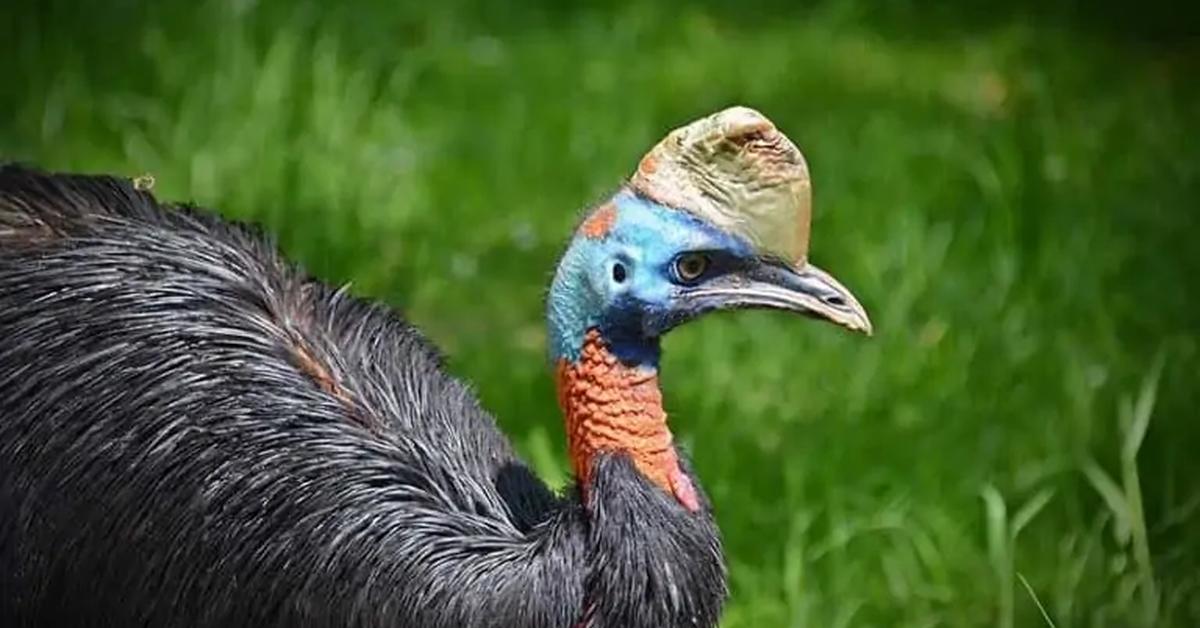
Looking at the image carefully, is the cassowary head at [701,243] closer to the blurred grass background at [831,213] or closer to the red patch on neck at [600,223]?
the red patch on neck at [600,223]

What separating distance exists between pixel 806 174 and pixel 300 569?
699 mm

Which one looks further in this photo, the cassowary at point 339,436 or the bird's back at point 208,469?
the bird's back at point 208,469

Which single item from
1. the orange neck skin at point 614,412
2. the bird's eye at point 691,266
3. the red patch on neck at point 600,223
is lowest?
the orange neck skin at point 614,412

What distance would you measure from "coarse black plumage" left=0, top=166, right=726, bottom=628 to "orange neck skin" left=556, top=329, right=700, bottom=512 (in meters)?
0.02

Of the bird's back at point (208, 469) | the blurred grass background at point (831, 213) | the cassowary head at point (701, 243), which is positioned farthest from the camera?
the blurred grass background at point (831, 213)

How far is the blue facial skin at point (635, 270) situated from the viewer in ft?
8.77

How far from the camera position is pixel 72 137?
503 cm

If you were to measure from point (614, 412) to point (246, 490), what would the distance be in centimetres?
43

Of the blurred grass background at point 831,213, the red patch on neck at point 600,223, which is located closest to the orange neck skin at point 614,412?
the red patch on neck at point 600,223

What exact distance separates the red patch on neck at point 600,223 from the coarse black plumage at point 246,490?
241mm

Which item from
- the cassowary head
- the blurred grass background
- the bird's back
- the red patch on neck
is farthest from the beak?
the blurred grass background

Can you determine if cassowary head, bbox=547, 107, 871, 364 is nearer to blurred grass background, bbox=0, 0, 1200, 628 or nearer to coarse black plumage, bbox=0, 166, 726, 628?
coarse black plumage, bbox=0, 166, 726, 628

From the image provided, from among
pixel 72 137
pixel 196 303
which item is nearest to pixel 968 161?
pixel 72 137

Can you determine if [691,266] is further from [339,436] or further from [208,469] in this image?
[208,469]
